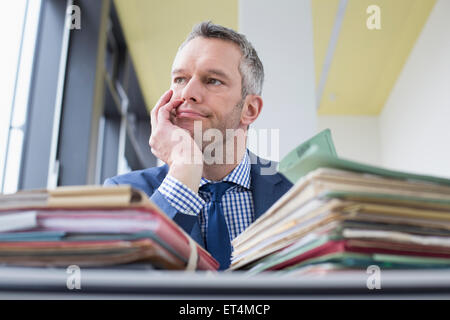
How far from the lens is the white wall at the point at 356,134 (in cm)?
647

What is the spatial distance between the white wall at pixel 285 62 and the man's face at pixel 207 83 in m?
1.03

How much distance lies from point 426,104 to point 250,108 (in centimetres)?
368

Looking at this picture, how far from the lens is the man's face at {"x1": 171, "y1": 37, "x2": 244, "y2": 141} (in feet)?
4.18

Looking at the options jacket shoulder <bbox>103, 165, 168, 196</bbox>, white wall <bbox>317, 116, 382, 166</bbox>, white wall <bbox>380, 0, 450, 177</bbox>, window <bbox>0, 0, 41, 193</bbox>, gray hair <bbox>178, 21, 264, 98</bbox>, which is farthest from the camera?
white wall <bbox>317, 116, 382, 166</bbox>

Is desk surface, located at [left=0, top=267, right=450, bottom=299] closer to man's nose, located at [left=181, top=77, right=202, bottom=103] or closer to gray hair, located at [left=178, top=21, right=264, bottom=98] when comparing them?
man's nose, located at [left=181, top=77, right=202, bottom=103]

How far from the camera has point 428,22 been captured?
4.57 m

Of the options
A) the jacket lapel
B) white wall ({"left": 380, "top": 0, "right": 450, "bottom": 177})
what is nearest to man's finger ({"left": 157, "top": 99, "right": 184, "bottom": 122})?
the jacket lapel

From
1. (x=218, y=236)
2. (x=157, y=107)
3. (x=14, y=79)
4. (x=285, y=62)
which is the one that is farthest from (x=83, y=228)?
(x=14, y=79)

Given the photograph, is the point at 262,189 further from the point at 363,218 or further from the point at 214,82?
the point at 363,218

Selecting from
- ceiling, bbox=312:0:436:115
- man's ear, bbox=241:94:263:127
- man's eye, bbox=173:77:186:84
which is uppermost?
ceiling, bbox=312:0:436:115

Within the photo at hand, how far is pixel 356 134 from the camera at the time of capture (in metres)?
6.49

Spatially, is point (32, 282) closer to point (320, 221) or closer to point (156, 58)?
point (320, 221)

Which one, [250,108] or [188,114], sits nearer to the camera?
[188,114]

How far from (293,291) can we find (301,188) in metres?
0.13
